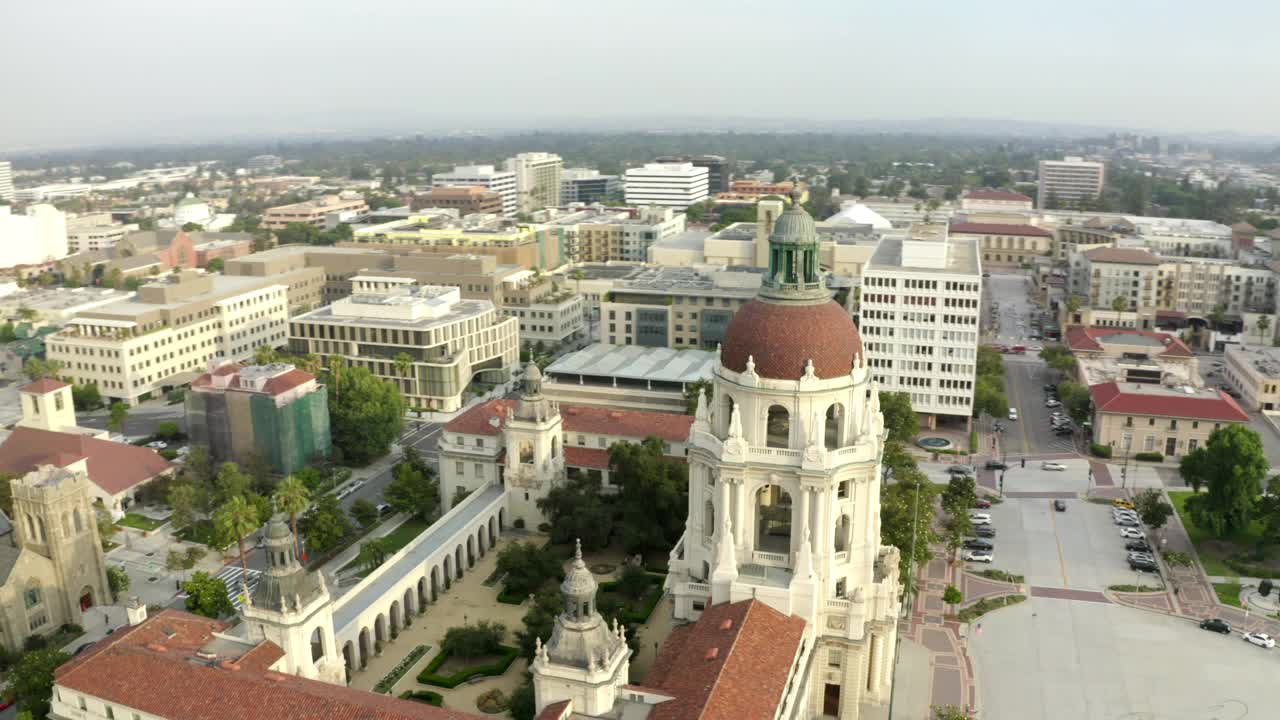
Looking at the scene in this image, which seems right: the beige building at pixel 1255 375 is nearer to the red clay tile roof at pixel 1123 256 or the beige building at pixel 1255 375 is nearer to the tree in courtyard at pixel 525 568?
the red clay tile roof at pixel 1123 256

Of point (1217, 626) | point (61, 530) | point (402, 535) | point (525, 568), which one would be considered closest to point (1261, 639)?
point (1217, 626)

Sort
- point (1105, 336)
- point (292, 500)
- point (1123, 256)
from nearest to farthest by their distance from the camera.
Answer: point (292, 500)
point (1105, 336)
point (1123, 256)

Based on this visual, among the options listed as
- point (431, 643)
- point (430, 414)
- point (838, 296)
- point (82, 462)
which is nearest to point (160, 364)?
point (430, 414)

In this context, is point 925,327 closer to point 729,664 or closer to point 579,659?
point 729,664

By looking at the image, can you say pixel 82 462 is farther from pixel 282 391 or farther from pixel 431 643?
pixel 431 643

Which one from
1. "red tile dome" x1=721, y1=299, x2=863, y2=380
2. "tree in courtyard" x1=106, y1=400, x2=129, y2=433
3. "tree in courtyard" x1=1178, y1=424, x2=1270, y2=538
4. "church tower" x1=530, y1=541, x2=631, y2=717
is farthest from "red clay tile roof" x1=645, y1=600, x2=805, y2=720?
"tree in courtyard" x1=106, y1=400, x2=129, y2=433
